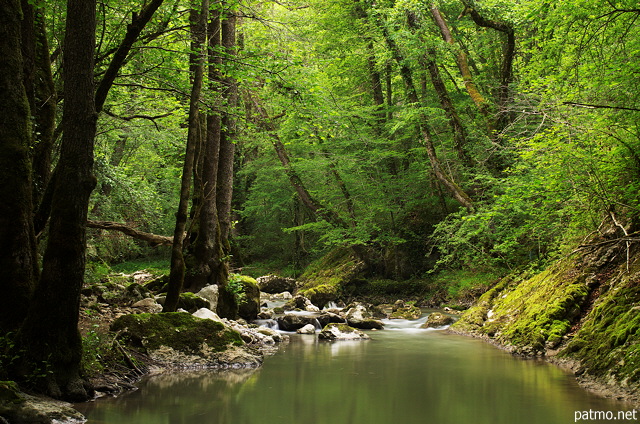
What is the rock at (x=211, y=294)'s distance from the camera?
10483 millimetres

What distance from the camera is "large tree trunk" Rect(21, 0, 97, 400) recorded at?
15.5ft

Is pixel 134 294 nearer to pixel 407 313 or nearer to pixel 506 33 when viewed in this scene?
pixel 407 313

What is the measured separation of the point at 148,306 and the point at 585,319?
7.62 m

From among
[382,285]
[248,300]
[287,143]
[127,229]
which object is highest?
[287,143]

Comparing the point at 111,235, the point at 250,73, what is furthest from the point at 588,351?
the point at 111,235

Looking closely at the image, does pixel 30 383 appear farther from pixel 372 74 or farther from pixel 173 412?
pixel 372 74

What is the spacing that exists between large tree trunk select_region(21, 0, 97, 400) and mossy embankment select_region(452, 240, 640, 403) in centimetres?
585

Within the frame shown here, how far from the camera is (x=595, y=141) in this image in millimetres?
7777

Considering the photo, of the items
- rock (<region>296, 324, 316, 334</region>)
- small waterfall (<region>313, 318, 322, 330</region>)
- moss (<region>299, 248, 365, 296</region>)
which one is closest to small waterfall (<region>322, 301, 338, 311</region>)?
moss (<region>299, 248, 365, 296</region>)

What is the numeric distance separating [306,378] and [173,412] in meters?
2.26

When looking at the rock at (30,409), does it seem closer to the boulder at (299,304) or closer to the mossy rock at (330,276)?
the boulder at (299,304)
